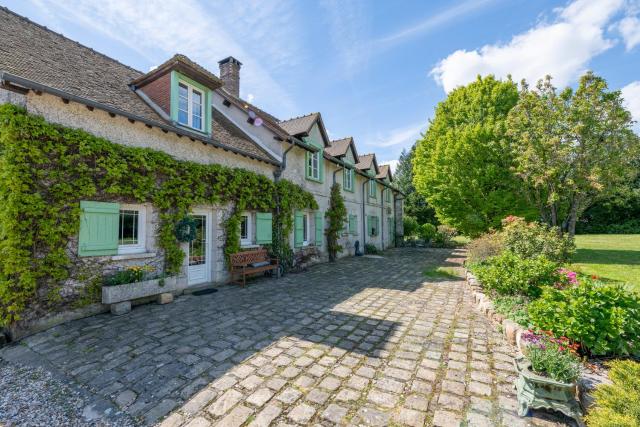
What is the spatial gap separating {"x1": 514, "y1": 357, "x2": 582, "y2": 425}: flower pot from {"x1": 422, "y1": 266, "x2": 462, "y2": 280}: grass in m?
7.74

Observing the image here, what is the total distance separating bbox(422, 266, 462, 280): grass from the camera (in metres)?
10.4

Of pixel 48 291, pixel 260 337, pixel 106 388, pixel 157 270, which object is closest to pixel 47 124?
pixel 48 291

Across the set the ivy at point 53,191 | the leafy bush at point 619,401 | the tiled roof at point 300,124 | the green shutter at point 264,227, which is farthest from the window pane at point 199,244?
the leafy bush at point 619,401

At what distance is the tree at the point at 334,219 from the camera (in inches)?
583

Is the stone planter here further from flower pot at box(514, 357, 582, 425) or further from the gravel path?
flower pot at box(514, 357, 582, 425)

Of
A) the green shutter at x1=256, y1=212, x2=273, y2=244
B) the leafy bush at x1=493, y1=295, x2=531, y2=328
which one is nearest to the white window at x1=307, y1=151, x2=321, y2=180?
the green shutter at x1=256, y1=212, x2=273, y2=244

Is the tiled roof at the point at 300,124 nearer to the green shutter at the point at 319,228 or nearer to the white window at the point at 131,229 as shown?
the green shutter at the point at 319,228

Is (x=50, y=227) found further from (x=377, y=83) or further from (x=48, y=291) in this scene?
(x=377, y=83)

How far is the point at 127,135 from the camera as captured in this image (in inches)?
269

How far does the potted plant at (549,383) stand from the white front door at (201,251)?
791cm

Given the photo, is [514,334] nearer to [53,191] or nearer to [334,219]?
[53,191]

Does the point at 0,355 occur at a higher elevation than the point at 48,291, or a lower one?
lower

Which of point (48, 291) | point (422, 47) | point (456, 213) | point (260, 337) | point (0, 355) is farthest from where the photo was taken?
point (456, 213)

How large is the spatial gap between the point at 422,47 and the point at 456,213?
37.6ft
